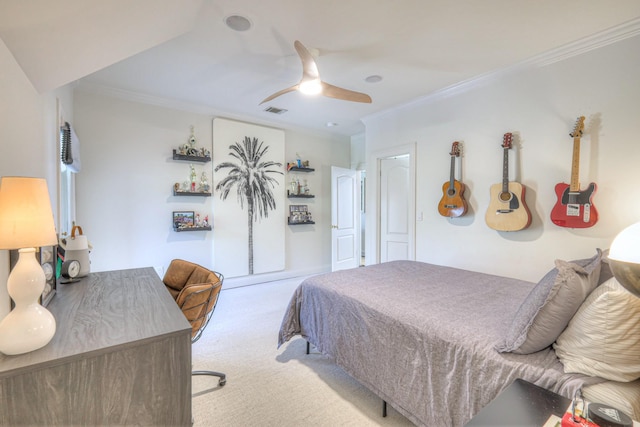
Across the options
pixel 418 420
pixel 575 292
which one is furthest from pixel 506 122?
pixel 418 420

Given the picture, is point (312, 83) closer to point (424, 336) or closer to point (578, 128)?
point (424, 336)

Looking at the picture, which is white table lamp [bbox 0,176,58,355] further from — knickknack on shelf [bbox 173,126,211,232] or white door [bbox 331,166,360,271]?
white door [bbox 331,166,360,271]

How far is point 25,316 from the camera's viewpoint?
40.1 inches

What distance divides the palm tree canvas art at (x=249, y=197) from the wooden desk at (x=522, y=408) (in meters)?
3.90

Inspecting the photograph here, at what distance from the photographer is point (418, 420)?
1.51 metres

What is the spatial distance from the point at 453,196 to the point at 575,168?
1.09 metres

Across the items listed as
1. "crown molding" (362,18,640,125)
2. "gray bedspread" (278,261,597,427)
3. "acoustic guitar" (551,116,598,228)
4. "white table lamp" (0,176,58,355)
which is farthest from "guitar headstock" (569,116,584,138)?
"white table lamp" (0,176,58,355)

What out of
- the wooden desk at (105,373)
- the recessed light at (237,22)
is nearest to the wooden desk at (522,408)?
the wooden desk at (105,373)

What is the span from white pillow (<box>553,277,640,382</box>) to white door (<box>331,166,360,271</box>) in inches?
168

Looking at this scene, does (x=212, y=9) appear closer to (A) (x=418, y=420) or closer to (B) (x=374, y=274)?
(B) (x=374, y=274)

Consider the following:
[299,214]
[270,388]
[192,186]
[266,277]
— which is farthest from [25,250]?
[299,214]

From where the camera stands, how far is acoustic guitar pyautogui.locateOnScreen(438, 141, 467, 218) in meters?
3.25

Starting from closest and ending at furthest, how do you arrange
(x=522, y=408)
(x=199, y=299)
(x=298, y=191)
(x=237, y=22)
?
(x=522, y=408), (x=199, y=299), (x=237, y=22), (x=298, y=191)

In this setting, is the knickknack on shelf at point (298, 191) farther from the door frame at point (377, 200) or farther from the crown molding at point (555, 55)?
the crown molding at point (555, 55)
